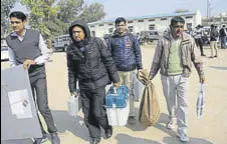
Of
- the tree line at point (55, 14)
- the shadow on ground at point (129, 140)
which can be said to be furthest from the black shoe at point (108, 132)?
the tree line at point (55, 14)

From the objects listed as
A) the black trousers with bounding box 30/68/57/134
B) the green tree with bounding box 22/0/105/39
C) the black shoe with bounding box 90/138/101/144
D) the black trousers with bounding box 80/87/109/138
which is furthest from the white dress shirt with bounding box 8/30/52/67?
the green tree with bounding box 22/0/105/39

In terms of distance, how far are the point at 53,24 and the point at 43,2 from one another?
940 centimetres

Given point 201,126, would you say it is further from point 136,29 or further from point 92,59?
point 136,29

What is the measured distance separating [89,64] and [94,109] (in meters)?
0.64

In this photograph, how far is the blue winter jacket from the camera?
4.77m

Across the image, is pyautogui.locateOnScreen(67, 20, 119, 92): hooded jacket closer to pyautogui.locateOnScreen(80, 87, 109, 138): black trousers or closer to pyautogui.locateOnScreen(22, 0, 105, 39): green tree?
pyautogui.locateOnScreen(80, 87, 109, 138): black trousers

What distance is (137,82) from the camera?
501 centimetres

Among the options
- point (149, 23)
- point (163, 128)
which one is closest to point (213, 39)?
point (163, 128)

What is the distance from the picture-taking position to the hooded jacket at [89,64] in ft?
13.2

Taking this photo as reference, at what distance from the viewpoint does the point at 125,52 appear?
4.79 meters

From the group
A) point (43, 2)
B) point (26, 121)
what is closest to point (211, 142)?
point (26, 121)

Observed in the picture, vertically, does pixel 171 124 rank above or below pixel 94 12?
below

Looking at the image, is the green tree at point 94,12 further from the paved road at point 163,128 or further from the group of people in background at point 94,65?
the group of people in background at point 94,65

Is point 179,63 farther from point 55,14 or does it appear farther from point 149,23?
point 149,23
